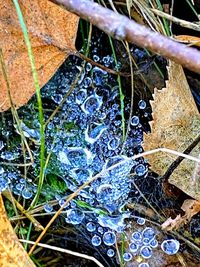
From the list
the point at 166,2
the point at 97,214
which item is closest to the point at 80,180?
the point at 97,214

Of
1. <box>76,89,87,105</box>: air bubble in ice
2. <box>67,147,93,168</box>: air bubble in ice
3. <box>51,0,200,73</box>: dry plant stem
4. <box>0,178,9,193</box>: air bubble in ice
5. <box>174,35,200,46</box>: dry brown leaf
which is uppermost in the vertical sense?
<box>51,0,200,73</box>: dry plant stem

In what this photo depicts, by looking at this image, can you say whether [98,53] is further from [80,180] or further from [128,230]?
[128,230]

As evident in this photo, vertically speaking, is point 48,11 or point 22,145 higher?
point 48,11

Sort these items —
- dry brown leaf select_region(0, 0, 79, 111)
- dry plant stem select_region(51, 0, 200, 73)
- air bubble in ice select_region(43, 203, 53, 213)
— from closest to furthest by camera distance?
dry plant stem select_region(51, 0, 200, 73), dry brown leaf select_region(0, 0, 79, 111), air bubble in ice select_region(43, 203, 53, 213)

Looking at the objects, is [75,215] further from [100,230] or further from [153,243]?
[153,243]

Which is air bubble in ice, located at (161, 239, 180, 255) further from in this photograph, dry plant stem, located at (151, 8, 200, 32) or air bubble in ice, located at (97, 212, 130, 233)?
dry plant stem, located at (151, 8, 200, 32)

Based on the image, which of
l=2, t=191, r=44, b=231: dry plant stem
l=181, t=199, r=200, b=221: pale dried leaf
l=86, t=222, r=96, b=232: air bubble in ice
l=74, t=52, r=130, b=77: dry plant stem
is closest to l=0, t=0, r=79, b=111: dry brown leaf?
l=74, t=52, r=130, b=77: dry plant stem

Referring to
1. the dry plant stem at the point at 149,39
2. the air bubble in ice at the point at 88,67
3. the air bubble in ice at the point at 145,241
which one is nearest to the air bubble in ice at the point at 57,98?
the air bubble in ice at the point at 88,67
